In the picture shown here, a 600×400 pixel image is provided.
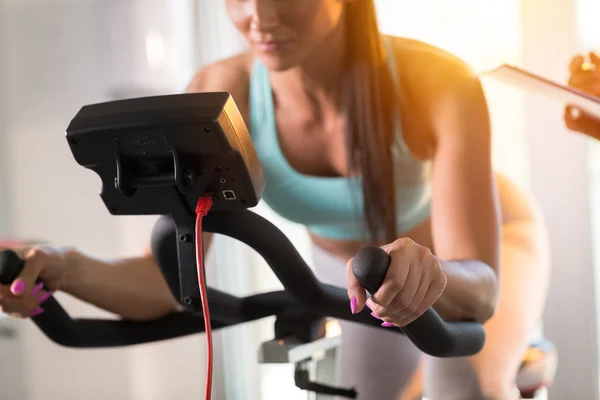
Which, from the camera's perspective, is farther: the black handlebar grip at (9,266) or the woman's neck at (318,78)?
the woman's neck at (318,78)

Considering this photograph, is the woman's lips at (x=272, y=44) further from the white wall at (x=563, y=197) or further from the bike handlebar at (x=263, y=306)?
the white wall at (x=563, y=197)

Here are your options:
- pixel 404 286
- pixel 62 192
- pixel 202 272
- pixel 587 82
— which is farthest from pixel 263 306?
pixel 62 192

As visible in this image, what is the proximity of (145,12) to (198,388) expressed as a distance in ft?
3.09

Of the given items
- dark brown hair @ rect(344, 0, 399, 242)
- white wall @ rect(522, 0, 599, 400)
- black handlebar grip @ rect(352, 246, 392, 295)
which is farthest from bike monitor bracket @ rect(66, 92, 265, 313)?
white wall @ rect(522, 0, 599, 400)

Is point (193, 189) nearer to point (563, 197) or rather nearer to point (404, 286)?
point (404, 286)

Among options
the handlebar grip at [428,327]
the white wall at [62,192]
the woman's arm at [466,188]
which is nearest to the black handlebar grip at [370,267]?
the handlebar grip at [428,327]

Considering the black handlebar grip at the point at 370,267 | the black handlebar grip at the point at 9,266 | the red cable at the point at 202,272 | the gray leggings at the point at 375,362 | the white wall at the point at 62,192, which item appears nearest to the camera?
the black handlebar grip at the point at 370,267

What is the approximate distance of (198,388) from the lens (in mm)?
1715

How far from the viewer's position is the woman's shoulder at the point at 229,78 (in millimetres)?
1140

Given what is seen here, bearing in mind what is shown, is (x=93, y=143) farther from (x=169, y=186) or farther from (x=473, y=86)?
(x=473, y=86)

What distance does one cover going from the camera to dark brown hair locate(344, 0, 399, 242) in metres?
1.02

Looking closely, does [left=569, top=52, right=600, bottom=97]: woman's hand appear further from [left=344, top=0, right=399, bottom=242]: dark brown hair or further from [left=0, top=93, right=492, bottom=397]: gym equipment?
[left=0, top=93, right=492, bottom=397]: gym equipment

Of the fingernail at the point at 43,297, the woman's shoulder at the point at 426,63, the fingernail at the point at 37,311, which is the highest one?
the woman's shoulder at the point at 426,63

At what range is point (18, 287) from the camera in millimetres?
791
